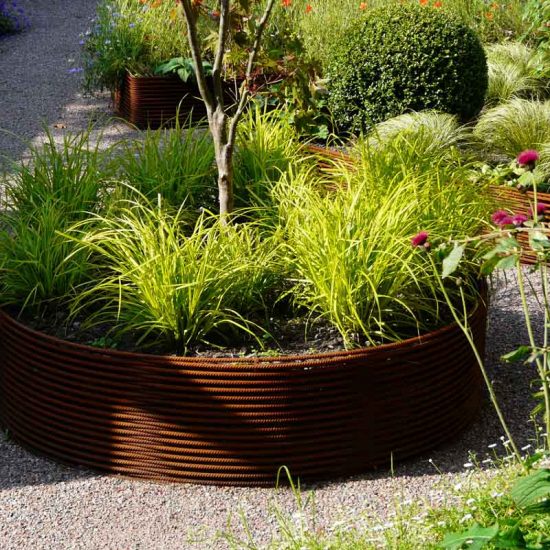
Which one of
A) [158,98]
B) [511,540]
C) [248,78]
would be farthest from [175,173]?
[158,98]

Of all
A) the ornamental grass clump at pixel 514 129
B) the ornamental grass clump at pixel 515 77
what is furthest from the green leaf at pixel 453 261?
the ornamental grass clump at pixel 515 77

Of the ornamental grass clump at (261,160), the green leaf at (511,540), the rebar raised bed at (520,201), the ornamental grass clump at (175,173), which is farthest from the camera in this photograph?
the rebar raised bed at (520,201)

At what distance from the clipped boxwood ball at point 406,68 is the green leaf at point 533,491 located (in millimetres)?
4170

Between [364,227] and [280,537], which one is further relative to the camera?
[364,227]

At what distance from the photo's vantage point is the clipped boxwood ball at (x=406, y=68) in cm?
647

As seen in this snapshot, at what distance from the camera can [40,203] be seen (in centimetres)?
450

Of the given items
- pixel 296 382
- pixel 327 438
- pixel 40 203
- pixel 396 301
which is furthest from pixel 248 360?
pixel 40 203

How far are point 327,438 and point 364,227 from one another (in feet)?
2.71

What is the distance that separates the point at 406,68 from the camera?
6.48 metres

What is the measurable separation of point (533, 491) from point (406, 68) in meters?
4.44

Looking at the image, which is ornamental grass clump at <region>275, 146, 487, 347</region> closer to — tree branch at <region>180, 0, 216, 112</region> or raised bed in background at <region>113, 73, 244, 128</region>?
tree branch at <region>180, 0, 216, 112</region>

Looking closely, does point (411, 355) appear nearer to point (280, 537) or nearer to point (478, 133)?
point (280, 537)

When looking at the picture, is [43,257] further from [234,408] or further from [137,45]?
[137,45]

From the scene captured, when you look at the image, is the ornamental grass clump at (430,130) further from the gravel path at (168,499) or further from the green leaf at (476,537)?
the green leaf at (476,537)
